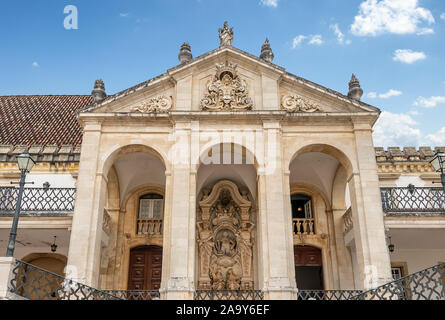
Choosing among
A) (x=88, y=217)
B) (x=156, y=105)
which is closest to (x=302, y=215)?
(x=156, y=105)

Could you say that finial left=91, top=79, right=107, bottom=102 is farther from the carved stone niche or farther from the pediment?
the carved stone niche

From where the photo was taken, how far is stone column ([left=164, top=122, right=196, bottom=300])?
11586 millimetres

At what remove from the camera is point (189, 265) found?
12.0 meters

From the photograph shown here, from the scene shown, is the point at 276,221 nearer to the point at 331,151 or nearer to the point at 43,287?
the point at 331,151

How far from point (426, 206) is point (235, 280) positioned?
Answer: 7.63 m

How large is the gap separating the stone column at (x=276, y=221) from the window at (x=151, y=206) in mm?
5846

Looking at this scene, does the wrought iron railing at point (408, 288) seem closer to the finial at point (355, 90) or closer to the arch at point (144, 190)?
the finial at point (355, 90)

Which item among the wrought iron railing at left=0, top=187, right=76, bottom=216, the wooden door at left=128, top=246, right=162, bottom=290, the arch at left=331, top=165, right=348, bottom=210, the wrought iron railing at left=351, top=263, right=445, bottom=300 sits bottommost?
the wrought iron railing at left=351, top=263, right=445, bottom=300

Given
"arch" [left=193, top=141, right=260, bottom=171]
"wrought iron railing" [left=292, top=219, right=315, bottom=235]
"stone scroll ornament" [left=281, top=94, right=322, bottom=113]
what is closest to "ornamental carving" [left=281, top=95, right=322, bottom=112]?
"stone scroll ornament" [left=281, top=94, right=322, bottom=113]

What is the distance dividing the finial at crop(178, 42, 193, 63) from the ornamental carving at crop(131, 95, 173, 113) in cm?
208

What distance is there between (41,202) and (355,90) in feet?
40.3

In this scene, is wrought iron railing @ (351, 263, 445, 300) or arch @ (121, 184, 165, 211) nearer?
wrought iron railing @ (351, 263, 445, 300)

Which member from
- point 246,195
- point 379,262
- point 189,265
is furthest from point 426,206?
point 189,265

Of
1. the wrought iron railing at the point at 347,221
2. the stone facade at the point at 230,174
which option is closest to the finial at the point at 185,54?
the stone facade at the point at 230,174
